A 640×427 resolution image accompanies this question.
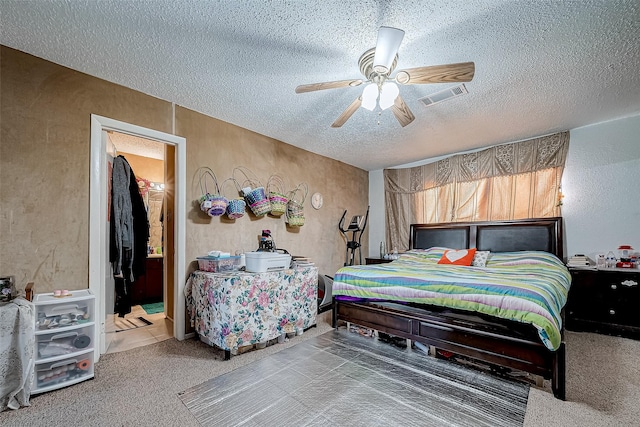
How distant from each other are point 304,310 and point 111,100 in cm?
280

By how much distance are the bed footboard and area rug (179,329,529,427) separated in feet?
0.57

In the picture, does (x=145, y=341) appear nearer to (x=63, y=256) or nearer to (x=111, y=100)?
(x=63, y=256)

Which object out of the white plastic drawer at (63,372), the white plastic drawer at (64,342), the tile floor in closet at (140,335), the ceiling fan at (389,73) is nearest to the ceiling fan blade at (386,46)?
the ceiling fan at (389,73)

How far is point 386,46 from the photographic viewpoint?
1.63m

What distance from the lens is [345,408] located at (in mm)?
1789

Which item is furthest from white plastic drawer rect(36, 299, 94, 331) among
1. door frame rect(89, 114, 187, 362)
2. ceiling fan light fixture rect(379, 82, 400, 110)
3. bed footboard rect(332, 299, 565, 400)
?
ceiling fan light fixture rect(379, 82, 400, 110)

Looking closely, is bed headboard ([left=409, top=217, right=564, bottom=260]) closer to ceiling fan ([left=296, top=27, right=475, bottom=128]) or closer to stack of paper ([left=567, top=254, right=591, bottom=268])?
stack of paper ([left=567, top=254, right=591, bottom=268])

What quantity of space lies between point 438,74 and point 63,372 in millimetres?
3374

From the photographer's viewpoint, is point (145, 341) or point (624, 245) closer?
point (145, 341)

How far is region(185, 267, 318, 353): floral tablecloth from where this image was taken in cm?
246

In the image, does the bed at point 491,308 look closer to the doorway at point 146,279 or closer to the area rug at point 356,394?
the area rug at point 356,394

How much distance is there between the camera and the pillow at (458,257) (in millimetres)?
3668

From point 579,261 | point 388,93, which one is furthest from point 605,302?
point 388,93

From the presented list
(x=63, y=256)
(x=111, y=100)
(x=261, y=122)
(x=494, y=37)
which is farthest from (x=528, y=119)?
(x=63, y=256)
